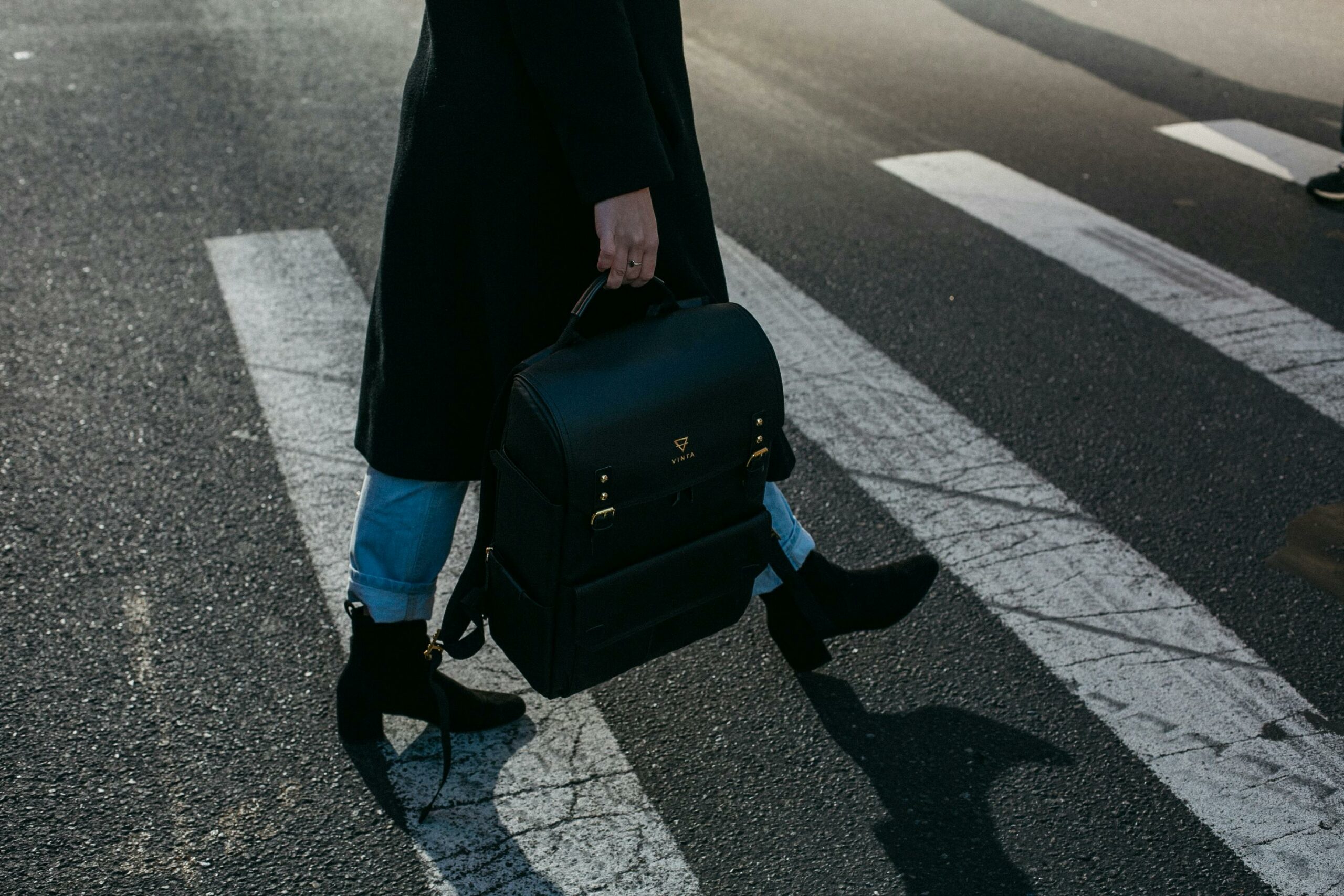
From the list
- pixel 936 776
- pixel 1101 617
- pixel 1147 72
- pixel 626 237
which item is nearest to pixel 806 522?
pixel 1101 617

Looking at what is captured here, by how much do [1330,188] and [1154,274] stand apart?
1.30m

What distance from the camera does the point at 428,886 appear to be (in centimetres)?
220

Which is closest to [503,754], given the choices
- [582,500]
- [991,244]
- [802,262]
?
[582,500]

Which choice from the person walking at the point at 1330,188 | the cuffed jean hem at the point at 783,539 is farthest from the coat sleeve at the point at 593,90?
the person walking at the point at 1330,188

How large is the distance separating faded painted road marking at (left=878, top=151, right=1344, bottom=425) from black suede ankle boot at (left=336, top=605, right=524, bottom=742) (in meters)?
2.65

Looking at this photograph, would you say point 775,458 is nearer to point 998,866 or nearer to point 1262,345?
point 998,866

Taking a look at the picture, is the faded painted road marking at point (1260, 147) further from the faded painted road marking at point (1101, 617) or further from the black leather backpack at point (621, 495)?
the black leather backpack at point (621, 495)

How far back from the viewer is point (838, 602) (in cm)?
271

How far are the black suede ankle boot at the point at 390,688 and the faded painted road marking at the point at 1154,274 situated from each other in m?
2.65

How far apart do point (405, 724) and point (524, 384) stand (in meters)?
0.90

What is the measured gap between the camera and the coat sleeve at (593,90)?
189 cm

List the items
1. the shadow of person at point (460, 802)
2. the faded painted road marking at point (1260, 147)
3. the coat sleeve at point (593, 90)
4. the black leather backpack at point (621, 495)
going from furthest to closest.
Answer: the faded painted road marking at point (1260, 147) → the shadow of person at point (460, 802) → the black leather backpack at point (621, 495) → the coat sleeve at point (593, 90)

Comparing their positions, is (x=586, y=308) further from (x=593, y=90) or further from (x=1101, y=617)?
(x=1101, y=617)

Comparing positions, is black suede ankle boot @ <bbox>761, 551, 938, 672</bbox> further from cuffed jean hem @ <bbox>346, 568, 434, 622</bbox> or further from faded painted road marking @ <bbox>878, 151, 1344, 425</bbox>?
faded painted road marking @ <bbox>878, 151, 1344, 425</bbox>
